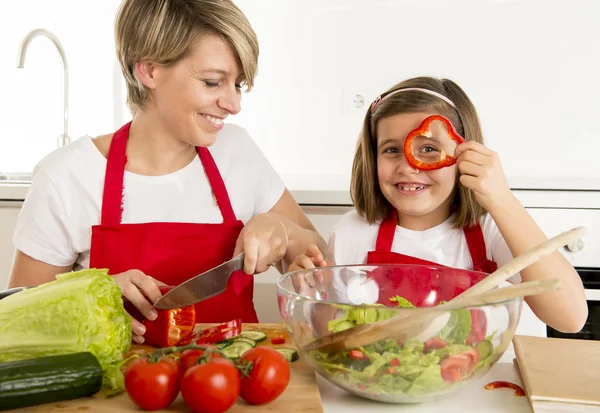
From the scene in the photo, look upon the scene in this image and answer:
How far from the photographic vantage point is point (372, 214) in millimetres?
1814

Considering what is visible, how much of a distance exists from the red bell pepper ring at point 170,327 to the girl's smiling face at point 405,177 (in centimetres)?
63

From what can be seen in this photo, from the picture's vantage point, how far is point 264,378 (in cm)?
92

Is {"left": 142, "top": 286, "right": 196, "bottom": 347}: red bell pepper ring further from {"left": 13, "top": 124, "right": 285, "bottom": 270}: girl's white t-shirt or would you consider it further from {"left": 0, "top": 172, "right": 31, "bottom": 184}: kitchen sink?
{"left": 0, "top": 172, "right": 31, "bottom": 184}: kitchen sink

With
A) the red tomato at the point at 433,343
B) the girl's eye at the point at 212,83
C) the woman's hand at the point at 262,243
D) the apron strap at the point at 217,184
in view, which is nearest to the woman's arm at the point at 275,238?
the woman's hand at the point at 262,243

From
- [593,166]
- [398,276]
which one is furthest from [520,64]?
[398,276]

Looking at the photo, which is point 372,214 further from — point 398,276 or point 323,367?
point 323,367

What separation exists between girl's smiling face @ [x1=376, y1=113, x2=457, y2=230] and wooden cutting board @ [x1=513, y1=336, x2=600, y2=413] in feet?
1.73

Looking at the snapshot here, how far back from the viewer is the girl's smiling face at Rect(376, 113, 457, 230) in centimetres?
166

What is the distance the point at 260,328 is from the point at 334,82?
1.71m

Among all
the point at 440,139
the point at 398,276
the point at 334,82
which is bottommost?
the point at 398,276

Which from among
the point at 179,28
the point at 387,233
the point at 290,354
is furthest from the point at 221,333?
the point at 179,28

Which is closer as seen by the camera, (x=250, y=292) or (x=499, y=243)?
(x=499, y=243)

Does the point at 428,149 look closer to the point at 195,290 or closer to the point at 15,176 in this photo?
the point at 195,290

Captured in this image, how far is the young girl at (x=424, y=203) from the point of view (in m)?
1.46
